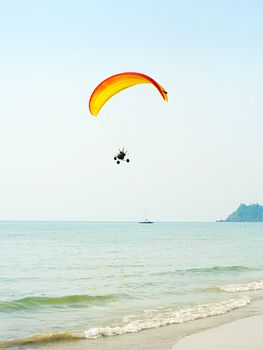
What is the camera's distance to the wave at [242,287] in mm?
25359

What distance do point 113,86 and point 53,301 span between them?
9.55 meters

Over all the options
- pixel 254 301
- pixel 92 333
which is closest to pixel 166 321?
pixel 92 333

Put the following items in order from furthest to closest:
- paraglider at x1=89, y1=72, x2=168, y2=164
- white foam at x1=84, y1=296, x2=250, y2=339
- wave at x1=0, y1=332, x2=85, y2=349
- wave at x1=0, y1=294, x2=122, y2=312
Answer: wave at x1=0, y1=294, x2=122, y2=312
paraglider at x1=89, y1=72, x2=168, y2=164
white foam at x1=84, y1=296, x2=250, y2=339
wave at x1=0, y1=332, x2=85, y2=349

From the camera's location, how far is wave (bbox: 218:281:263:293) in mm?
25359

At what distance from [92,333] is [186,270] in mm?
22066

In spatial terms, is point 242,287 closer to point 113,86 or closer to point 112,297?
point 112,297

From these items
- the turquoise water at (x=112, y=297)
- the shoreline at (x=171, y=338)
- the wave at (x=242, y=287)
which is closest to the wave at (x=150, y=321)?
the turquoise water at (x=112, y=297)

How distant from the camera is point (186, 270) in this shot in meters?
36.8

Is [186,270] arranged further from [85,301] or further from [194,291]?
[85,301]

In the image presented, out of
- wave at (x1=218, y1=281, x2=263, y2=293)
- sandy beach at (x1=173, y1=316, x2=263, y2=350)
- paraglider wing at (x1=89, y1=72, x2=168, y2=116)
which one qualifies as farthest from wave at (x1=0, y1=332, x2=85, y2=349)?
wave at (x1=218, y1=281, x2=263, y2=293)

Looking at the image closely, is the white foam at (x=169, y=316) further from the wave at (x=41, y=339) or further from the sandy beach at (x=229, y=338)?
the sandy beach at (x=229, y=338)

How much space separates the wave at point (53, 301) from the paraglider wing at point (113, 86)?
26.5 feet

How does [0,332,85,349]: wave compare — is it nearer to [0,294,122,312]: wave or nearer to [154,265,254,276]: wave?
[0,294,122,312]: wave

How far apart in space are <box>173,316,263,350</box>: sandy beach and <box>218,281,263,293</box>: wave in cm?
866
